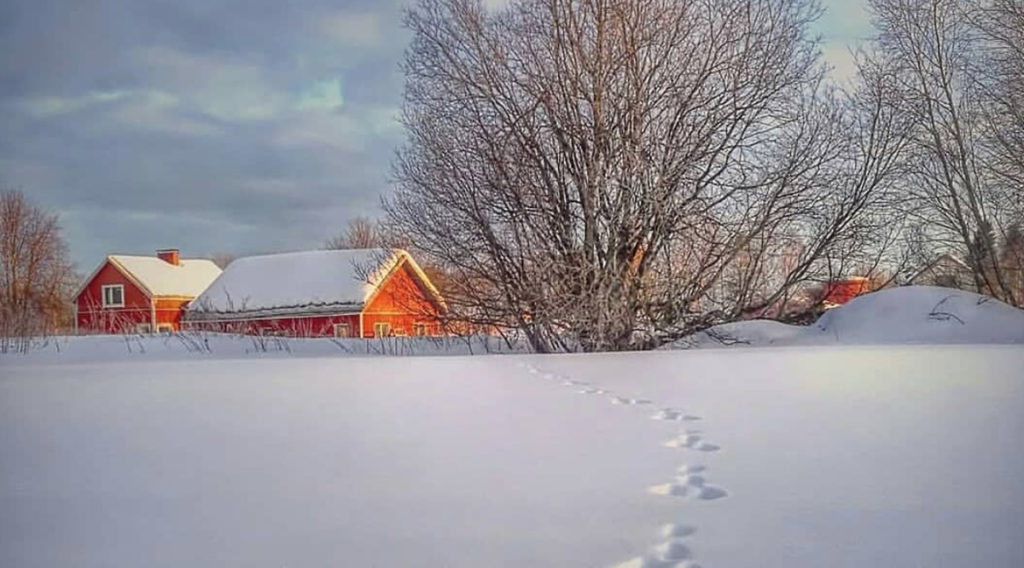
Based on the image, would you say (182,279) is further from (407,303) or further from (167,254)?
(167,254)

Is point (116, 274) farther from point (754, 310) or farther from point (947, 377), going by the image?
point (754, 310)

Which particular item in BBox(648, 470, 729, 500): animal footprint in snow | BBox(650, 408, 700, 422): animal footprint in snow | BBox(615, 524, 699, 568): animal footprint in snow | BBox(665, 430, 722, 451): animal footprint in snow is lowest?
BBox(615, 524, 699, 568): animal footprint in snow

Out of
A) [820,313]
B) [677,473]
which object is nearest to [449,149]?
[820,313]

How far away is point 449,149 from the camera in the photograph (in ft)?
16.3

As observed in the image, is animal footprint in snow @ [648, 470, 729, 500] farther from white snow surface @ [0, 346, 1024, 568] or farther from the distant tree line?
the distant tree line

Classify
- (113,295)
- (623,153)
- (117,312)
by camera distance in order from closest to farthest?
(113,295) < (117,312) < (623,153)

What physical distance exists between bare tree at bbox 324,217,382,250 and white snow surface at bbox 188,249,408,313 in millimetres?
72

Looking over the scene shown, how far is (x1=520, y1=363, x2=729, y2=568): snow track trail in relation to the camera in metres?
0.93

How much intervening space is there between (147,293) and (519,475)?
12.9ft

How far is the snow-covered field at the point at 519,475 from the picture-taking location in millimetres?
975

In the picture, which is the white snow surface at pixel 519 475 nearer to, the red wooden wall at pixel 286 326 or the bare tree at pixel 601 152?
the bare tree at pixel 601 152

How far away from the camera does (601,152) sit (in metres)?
4.91

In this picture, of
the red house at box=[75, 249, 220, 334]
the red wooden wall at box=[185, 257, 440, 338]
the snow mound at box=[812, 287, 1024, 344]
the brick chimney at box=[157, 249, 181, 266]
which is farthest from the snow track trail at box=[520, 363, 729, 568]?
the red wooden wall at box=[185, 257, 440, 338]

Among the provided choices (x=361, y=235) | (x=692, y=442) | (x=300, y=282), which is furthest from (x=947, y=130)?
(x=300, y=282)
